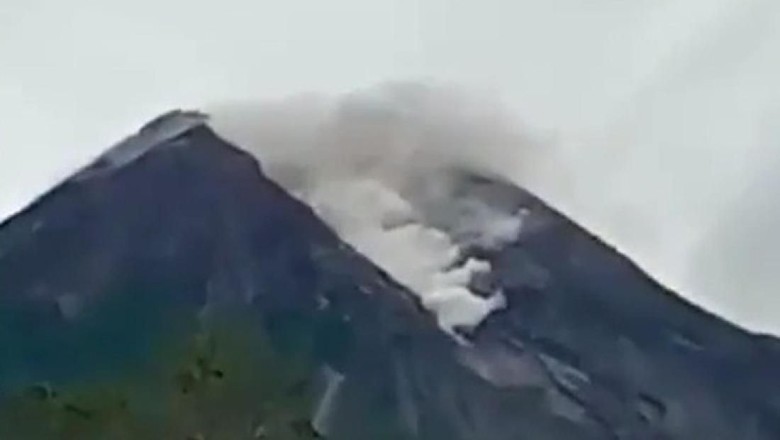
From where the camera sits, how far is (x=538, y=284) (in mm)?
2164

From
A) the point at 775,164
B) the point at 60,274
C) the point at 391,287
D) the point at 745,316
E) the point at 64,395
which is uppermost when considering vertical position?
the point at 775,164

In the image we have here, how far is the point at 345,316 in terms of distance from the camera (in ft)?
6.86

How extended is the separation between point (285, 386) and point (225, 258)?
0.81ft

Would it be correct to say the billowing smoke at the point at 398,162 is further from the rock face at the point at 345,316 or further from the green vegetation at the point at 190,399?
the green vegetation at the point at 190,399

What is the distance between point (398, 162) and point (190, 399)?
1.33ft

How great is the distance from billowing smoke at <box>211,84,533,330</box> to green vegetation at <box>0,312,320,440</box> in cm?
20

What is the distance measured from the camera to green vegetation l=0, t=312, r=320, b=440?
189 centimetres

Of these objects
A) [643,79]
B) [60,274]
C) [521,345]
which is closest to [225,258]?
[60,274]

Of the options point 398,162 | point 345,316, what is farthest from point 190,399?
point 398,162

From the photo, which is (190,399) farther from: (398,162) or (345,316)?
(398,162)

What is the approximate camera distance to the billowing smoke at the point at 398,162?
7.07ft

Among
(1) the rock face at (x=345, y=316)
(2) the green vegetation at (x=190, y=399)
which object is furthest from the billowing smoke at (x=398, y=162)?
(2) the green vegetation at (x=190, y=399)

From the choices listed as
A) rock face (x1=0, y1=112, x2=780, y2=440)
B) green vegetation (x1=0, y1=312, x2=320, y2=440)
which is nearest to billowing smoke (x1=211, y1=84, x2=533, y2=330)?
rock face (x1=0, y1=112, x2=780, y2=440)

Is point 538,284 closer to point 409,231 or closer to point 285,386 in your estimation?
point 409,231
